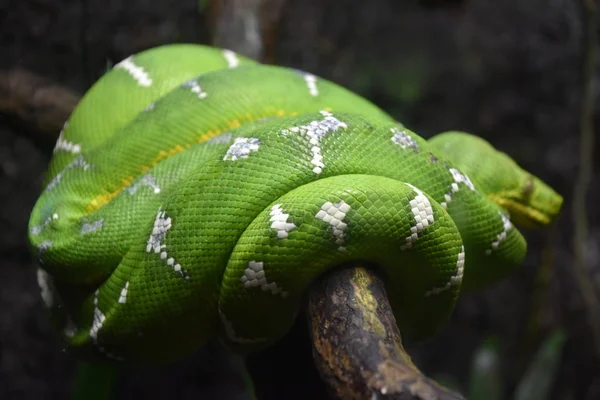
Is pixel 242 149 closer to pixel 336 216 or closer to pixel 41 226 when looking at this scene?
pixel 336 216

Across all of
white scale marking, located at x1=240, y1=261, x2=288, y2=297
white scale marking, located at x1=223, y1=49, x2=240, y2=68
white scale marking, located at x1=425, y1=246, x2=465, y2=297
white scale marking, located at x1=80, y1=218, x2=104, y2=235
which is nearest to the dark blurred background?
white scale marking, located at x1=223, y1=49, x2=240, y2=68

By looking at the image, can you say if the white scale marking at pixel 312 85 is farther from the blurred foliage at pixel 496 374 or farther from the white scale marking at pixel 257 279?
the blurred foliage at pixel 496 374

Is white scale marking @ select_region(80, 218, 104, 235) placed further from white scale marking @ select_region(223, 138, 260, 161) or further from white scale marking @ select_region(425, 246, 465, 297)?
white scale marking @ select_region(425, 246, 465, 297)

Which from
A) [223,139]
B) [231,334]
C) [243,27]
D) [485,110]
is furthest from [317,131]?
[485,110]

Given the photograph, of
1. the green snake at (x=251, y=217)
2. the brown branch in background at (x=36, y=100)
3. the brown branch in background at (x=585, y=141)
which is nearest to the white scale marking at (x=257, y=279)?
the green snake at (x=251, y=217)

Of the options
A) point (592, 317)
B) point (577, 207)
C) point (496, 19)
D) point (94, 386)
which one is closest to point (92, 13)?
point (94, 386)

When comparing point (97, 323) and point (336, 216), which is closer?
point (336, 216)
